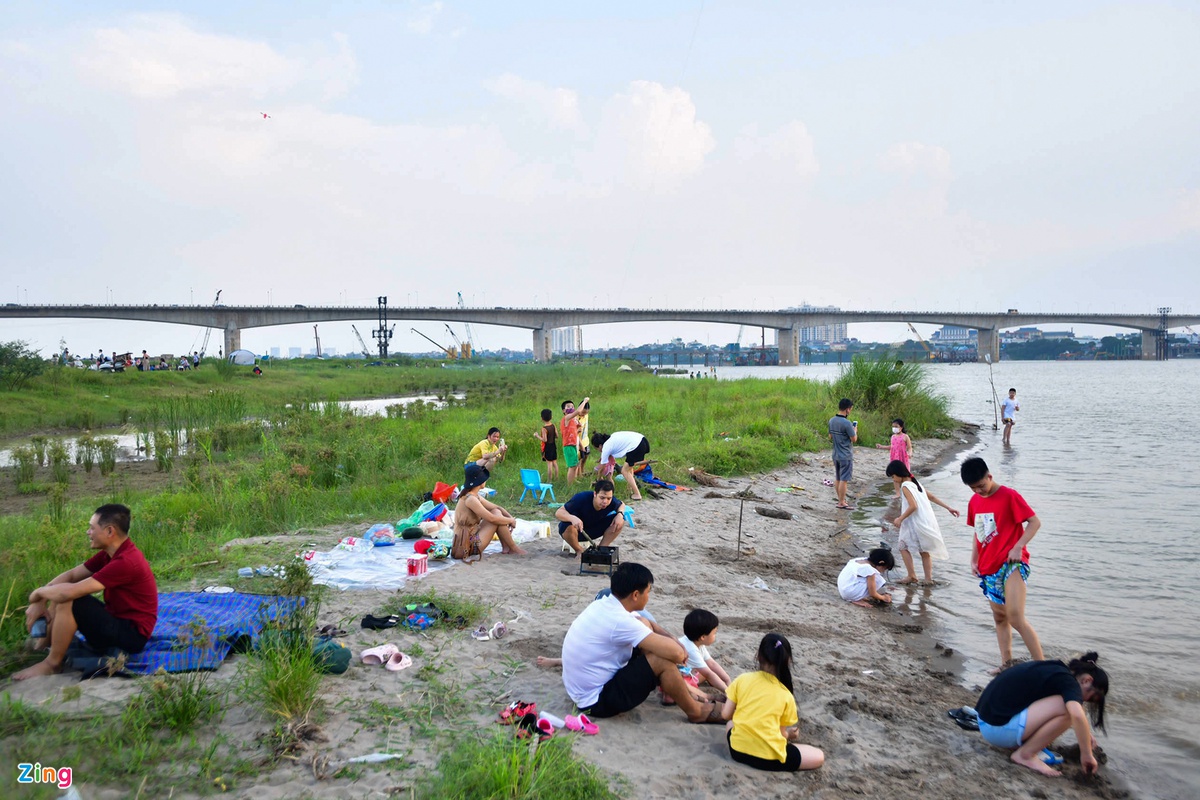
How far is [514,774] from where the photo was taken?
4.02m

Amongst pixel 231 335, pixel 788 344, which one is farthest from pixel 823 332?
pixel 231 335

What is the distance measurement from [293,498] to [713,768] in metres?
9.14

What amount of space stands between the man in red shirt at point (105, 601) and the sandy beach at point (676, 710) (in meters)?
0.30

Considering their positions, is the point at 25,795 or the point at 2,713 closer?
the point at 25,795

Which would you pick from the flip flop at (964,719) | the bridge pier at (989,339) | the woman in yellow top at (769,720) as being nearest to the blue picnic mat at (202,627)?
the woman in yellow top at (769,720)

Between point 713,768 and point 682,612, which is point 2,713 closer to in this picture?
point 713,768

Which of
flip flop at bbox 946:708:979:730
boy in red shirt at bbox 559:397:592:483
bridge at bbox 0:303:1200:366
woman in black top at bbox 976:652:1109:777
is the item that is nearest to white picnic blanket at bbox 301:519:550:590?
boy in red shirt at bbox 559:397:592:483

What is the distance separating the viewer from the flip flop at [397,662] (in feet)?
18.8

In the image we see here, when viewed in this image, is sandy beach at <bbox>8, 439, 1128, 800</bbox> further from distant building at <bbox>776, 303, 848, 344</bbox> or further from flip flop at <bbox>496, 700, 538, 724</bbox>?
distant building at <bbox>776, 303, 848, 344</bbox>

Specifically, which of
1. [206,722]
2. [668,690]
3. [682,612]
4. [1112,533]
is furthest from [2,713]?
[1112,533]

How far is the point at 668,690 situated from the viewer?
17.5 feet

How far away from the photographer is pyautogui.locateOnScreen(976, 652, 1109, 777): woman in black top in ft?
16.6

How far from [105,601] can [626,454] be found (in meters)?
8.38

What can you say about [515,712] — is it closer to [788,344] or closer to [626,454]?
[626,454]
